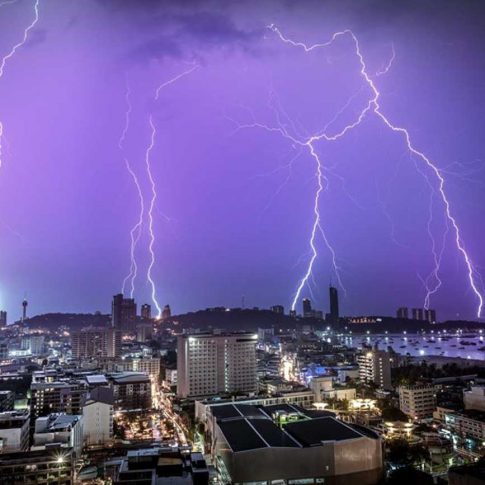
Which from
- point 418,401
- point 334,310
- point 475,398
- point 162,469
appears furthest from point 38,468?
point 334,310

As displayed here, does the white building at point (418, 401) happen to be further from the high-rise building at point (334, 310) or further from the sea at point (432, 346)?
the high-rise building at point (334, 310)

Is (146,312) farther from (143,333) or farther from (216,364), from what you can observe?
(216,364)

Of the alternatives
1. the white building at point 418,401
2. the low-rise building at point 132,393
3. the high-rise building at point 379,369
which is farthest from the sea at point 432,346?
the low-rise building at point 132,393

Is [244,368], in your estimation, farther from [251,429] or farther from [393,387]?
[251,429]

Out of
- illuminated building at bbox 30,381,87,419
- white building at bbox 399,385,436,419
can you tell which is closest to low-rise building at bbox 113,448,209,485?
illuminated building at bbox 30,381,87,419

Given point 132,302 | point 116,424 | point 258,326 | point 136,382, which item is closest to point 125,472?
point 116,424

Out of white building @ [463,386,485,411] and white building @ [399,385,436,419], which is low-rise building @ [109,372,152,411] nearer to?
white building @ [399,385,436,419]
